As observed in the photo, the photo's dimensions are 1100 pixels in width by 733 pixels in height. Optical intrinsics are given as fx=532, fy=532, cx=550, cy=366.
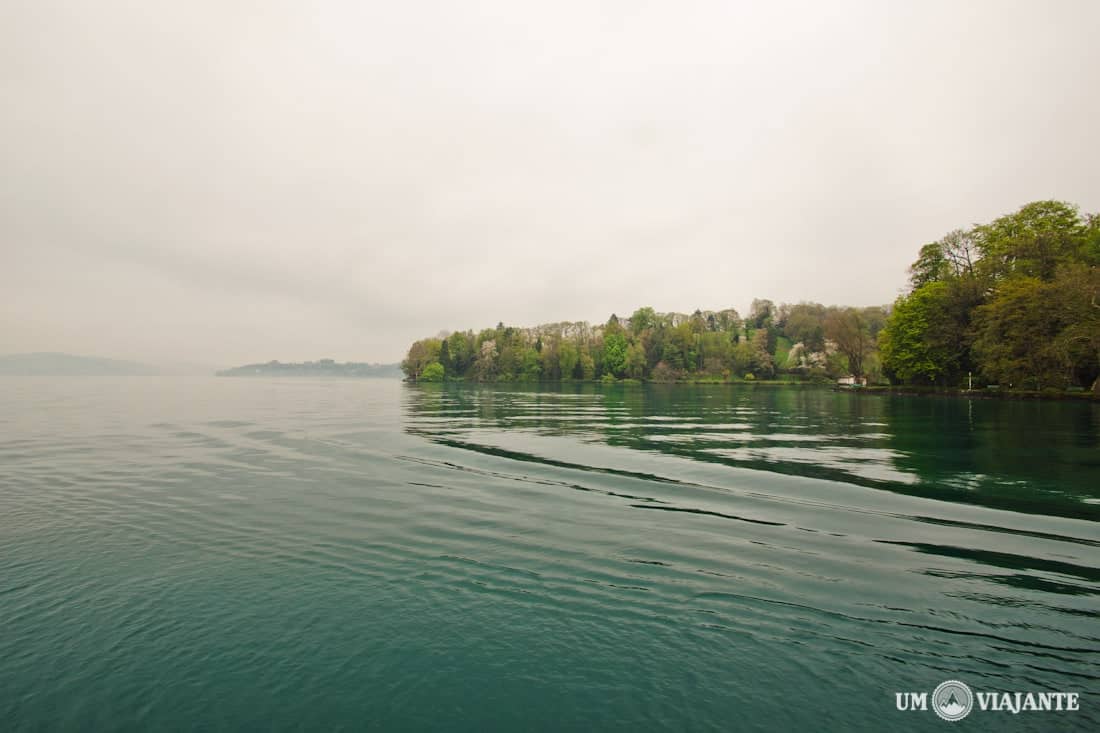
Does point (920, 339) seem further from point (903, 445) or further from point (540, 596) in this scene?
point (540, 596)

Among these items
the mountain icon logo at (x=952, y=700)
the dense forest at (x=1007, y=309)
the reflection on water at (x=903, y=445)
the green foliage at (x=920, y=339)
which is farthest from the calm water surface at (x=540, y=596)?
the green foliage at (x=920, y=339)

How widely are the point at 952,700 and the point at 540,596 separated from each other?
5.71m

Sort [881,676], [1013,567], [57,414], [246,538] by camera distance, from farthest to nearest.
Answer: [57,414], [246,538], [1013,567], [881,676]

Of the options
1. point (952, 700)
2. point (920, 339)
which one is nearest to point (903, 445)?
point (952, 700)

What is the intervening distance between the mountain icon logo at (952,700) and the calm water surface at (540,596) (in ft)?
0.66

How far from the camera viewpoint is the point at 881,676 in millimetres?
6730

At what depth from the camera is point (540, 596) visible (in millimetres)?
9156

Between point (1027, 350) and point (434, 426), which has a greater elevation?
point (1027, 350)

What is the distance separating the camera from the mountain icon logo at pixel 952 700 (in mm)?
6125

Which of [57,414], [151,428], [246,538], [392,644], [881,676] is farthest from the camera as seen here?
[57,414]

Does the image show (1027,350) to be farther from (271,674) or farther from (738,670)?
(271,674)

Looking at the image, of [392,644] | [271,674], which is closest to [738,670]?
[392,644]

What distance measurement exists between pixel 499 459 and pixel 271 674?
57.6 feet

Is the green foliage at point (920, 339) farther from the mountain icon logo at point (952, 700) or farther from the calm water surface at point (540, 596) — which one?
the mountain icon logo at point (952, 700)
